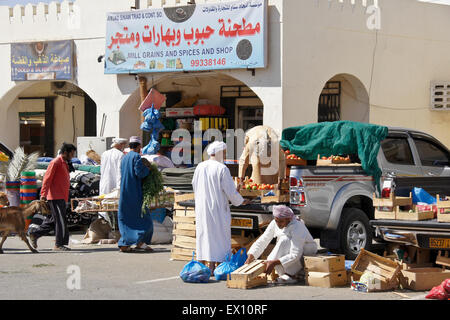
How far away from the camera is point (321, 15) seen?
18.7 m

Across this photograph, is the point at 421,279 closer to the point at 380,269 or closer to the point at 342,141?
the point at 380,269

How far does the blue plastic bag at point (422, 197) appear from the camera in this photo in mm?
10328

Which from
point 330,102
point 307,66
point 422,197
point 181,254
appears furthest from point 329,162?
point 330,102

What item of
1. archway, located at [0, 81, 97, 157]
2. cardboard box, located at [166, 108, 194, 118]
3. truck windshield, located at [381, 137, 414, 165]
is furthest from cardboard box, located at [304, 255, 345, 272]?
archway, located at [0, 81, 97, 157]

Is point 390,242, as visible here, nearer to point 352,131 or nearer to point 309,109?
point 352,131

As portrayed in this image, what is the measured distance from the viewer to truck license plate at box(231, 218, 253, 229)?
35.3 ft

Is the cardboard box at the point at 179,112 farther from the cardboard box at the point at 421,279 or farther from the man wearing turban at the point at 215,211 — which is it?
the cardboard box at the point at 421,279

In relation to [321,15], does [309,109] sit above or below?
below

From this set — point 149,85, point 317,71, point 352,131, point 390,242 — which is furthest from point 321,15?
point 390,242

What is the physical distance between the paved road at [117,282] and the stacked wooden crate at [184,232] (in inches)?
6.6

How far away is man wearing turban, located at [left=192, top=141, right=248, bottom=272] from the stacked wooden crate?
51.0 inches
